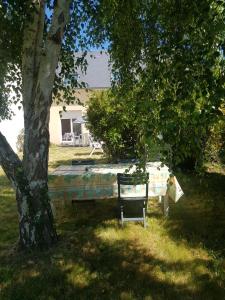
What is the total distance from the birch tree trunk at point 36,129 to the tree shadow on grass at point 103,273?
49cm

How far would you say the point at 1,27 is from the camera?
21.6 feet

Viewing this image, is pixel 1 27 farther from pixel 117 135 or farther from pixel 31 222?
pixel 117 135

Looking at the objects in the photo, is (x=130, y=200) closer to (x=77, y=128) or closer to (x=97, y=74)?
(x=77, y=128)

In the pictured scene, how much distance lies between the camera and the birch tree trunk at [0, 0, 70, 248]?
5.61 metres

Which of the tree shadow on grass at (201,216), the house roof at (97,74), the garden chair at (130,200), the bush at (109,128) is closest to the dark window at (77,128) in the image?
the house roof at (97,74)

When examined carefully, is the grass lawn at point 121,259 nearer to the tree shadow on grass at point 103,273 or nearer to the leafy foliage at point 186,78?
the tree shadow on grass at point 103,273

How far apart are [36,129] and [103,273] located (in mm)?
2369

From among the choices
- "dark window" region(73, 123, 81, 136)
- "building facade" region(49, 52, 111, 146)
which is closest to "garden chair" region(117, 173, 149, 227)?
"building facade" region(49, 52, 111, 146)

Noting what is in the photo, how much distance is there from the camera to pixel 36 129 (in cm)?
571

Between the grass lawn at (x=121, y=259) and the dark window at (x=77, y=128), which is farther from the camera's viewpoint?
the dark window at (x=77, y=128)

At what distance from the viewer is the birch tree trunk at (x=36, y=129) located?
5.61 metres

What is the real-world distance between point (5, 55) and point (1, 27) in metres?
0.68

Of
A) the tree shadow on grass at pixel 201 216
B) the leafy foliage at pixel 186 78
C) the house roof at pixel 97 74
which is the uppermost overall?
the house roof at pixel 97 74

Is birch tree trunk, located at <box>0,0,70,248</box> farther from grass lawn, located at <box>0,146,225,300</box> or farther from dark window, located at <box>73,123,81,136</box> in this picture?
dark window, located at <box>73,123,81,136</box>
